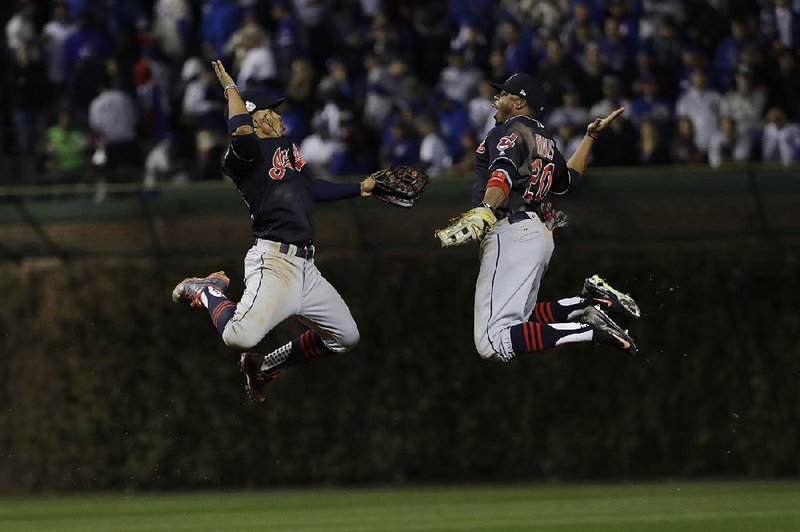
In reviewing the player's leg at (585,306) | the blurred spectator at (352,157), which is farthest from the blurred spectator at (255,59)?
the player's leg at (585,306)

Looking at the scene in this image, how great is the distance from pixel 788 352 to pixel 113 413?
22.3 feet

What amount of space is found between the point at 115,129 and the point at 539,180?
7.97 m

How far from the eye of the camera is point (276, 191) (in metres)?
Answer: 11.2

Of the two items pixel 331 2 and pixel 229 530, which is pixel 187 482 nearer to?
pixel 229 530

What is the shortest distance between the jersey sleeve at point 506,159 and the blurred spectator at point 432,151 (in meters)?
6.15

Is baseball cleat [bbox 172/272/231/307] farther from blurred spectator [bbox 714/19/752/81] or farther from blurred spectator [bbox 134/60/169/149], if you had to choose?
blurred spectator [bbox 714/19/752/81]

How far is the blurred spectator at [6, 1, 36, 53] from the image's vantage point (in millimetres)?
19500

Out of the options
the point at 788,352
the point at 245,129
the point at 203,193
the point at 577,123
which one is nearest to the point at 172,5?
the point at 203,193

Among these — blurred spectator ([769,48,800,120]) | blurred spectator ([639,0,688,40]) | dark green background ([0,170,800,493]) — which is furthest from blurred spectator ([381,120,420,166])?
blurred spectator ([769,48,800,120])

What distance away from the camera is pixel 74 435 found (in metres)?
17.3

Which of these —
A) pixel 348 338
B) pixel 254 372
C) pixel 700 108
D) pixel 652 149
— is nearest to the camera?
pixel 348 338

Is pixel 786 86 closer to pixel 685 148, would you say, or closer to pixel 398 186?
pixel 685 148

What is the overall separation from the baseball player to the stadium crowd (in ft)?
18.7

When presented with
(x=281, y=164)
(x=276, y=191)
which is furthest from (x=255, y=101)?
(x=276, y=191)
